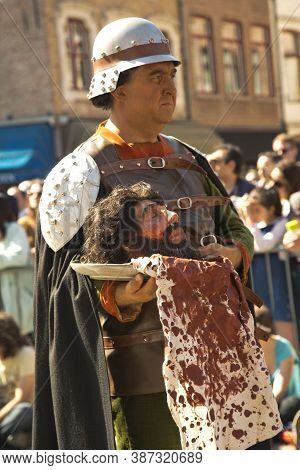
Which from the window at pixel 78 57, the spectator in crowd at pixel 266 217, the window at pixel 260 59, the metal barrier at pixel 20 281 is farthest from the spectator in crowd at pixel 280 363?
the window at pixel 260 59

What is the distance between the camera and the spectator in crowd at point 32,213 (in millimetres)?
7289

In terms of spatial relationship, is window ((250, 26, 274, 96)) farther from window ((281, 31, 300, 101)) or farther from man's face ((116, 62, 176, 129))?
man's face ((116, 62, 176, 129))

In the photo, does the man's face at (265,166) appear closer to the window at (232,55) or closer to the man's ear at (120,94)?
the man's ear at (120,94)

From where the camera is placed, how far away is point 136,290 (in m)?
3.29

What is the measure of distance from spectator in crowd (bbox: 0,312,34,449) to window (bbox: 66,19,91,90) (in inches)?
435

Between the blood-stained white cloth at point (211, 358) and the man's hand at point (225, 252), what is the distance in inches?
3.0

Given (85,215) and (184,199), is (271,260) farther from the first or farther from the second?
(85,215)

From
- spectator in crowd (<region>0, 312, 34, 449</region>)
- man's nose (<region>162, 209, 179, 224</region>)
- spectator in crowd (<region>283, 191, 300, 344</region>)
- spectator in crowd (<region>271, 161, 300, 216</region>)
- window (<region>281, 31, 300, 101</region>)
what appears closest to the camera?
man's nose (<region>162, 209, 179, 224</region>)

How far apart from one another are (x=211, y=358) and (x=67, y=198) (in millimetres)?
700

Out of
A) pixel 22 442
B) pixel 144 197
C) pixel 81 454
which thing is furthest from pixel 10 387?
pixel 144 197

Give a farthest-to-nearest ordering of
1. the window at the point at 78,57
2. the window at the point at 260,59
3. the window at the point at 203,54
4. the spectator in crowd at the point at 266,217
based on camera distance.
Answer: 1. the window at the point at 260,59
2. the window at the point at 203,54
3. the window at the point at 78,57
4. the spectator in crowd at the point at 266,217

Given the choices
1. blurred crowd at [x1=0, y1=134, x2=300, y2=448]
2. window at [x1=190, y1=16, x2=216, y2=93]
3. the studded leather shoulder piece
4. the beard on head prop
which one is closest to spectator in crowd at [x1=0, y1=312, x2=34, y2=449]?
blurred crowd at [x1=0, y1=134, x2=300, y2=448]

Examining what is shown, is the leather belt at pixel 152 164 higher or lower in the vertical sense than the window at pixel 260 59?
lower

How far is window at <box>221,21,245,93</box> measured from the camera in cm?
2016
